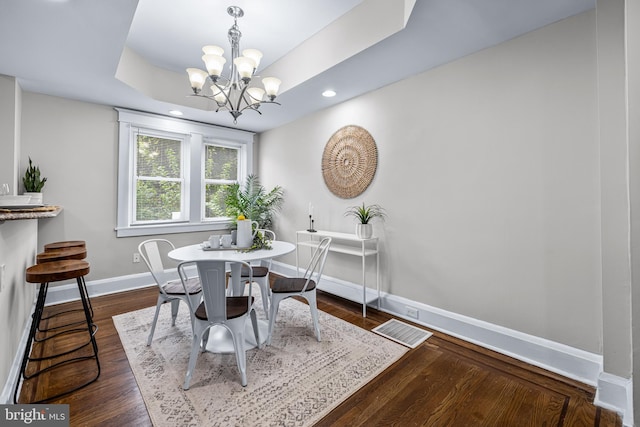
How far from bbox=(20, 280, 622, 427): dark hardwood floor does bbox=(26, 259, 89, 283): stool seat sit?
2.33 ft

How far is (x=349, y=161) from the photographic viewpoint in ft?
11.4

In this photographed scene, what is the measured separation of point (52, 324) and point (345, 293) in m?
2.95

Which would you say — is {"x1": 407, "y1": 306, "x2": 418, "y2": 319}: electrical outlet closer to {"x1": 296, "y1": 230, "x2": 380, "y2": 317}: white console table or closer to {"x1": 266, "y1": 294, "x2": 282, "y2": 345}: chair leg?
{"x1": 296, "y1": 230, "x2": 380, "y2": 317}: white console table

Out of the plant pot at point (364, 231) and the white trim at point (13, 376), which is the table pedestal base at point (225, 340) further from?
the plant pot at point (364, 231)

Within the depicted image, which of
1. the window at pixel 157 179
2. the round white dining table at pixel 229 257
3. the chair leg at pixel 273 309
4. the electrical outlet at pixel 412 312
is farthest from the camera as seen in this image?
the window at pixel 157 179

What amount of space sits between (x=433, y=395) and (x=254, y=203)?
140 inches

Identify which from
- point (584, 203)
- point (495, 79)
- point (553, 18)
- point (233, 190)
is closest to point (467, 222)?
point (584, 203)

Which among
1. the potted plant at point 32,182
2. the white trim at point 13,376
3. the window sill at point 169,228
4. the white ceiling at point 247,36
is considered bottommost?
the white trim at point 13,376

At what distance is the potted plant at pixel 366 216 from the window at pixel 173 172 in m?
2.52

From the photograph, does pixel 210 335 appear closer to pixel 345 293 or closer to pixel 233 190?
pixel 345 293

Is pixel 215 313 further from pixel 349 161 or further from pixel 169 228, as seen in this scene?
pixel 169 228

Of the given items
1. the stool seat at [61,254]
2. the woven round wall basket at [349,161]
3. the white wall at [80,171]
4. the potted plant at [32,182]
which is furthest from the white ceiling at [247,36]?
the stool seat at [61,254]

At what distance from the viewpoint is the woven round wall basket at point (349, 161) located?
3.24 meters

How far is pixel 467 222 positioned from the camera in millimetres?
2479
